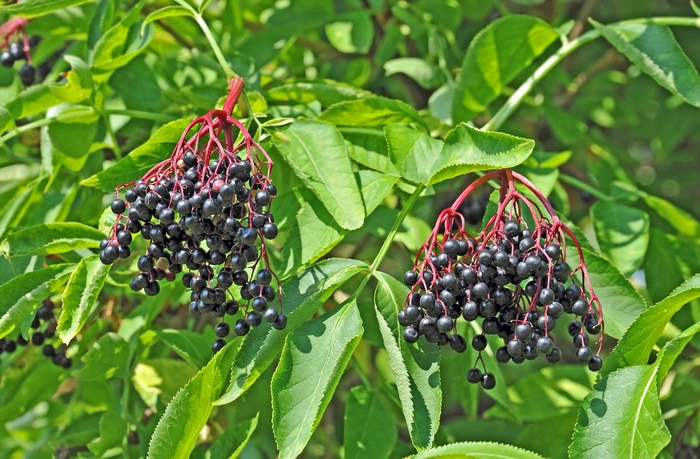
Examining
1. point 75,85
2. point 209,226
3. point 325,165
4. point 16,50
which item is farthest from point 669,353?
point 16,50

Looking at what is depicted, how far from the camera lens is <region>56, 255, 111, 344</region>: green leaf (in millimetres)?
1442

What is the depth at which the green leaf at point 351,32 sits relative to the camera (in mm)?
2340

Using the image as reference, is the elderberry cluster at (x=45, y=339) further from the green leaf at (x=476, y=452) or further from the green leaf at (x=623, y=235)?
the green leaf at (x=623, y=235)

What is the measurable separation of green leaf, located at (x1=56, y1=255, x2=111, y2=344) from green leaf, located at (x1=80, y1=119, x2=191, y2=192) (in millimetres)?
162

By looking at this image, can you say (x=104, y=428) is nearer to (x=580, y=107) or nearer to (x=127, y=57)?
(x=127, y=57)

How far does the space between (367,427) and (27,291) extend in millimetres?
812

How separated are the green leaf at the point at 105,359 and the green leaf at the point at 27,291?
10.8 inches

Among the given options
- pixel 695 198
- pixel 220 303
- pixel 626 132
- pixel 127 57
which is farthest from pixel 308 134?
pixel 695 198

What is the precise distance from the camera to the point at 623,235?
1939 mm

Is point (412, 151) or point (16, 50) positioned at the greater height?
point (412, 151)

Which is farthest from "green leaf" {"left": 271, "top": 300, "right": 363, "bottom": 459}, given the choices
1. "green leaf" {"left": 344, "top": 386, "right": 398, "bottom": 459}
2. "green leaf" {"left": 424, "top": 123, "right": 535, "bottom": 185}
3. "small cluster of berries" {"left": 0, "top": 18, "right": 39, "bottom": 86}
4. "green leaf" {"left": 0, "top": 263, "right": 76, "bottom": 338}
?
"small cluster of berries" {"left": 0, "top": 18, "right": 39, "bottom": 86}

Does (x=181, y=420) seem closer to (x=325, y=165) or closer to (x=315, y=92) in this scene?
(x=325, y=165)

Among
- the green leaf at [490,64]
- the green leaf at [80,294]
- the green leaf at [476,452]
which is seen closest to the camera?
the green leaf at [476,452]

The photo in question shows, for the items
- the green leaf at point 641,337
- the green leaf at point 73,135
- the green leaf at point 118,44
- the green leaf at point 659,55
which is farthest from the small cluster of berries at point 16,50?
the green leaf at point 641,337
